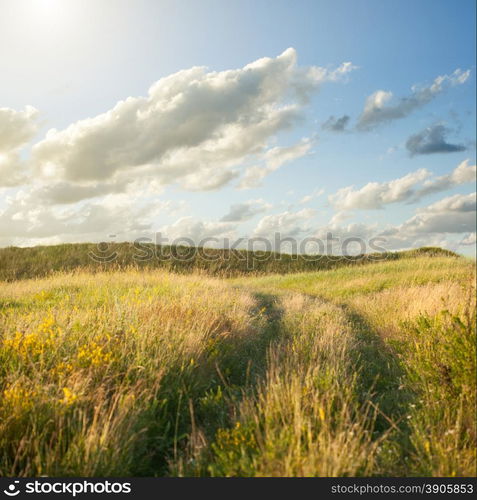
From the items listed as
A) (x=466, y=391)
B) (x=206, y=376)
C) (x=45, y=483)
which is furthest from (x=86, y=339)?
(x=466, y=391)

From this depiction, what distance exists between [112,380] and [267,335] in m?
5.08

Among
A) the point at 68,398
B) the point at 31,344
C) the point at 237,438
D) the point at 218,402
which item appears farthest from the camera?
the point at 31,344

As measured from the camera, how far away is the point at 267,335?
33.2 feet

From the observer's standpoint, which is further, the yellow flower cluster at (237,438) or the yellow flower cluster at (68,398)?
the yellow flower cluster at (68,398)

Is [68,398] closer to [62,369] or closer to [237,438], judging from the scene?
[62,369]

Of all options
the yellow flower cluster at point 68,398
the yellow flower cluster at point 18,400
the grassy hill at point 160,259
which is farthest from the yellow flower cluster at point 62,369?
the grassy hill at point 160,259

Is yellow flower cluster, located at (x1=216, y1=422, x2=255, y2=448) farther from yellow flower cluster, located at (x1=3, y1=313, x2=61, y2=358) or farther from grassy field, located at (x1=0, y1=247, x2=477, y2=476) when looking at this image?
yellow flower cluster, located at (x1=3, y1=313, x2=61, y2=358)

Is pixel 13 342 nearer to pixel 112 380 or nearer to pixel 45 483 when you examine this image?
pixel 112 380

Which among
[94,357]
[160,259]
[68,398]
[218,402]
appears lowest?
[218,402]

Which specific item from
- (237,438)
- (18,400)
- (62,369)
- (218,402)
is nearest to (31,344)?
(62,369)

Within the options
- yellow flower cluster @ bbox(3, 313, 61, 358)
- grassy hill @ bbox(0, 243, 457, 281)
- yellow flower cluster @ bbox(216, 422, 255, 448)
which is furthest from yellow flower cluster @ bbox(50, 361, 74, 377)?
grassy hill @ bbox(0, 243, 457, 281)

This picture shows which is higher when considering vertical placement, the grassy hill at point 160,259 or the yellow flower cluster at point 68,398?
the grassy hill at point 160,259

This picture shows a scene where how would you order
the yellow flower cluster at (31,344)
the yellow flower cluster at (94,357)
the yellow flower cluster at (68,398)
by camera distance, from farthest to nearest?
the yellow flower cluster at (31,344), the yellow flower cluster at (94,357), the yellow flower cluster at (68,398)

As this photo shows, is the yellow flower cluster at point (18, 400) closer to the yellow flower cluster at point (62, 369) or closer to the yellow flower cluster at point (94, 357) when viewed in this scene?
the yellow flower cluster at point (62, 369)
